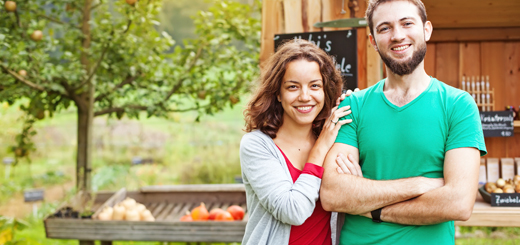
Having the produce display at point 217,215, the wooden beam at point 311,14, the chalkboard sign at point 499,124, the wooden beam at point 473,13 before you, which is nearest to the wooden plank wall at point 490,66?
the wooden beam at point 473,13

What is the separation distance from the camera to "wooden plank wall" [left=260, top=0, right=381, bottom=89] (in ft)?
8.25

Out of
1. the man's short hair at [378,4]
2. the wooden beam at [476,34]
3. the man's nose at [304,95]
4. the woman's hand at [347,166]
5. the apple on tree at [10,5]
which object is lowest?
the woman's hand at [347,166]

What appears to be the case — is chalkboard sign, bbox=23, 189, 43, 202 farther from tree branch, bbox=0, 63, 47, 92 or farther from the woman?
the woman

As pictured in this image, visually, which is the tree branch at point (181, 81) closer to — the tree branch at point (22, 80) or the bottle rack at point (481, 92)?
the tree branch at point (22, 80)

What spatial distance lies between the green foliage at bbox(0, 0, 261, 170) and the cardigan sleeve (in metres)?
2.03

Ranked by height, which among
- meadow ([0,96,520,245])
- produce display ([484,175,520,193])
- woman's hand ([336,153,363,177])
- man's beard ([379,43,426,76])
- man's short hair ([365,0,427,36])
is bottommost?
meadow ([0,96,520,245])

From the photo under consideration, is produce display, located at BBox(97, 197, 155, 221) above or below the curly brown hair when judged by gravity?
below

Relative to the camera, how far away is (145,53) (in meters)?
3.70

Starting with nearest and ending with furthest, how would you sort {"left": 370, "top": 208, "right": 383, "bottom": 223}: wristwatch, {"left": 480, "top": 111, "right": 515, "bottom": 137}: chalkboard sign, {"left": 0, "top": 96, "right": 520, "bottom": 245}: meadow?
{"left": 370, "top": 208, "right": 383, "bottom": 223}: wristwatch, {"left": 480, "top": 111, "right": 515, "bottom": 137}: chalkboard sign, {"left": 0, "top": 96, "right": 520, "bottom": 245}: meadow

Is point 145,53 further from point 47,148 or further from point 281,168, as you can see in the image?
point 47,148

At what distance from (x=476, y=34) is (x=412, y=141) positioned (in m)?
1.90

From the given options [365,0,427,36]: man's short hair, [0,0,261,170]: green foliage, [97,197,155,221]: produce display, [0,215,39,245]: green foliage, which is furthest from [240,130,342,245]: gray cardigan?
[0,0,261,170]: green foliage

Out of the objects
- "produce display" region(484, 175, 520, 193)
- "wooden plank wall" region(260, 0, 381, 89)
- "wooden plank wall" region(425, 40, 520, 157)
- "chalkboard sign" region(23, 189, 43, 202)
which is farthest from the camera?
"chalkboard sign" region(23, 189, 43, 202)

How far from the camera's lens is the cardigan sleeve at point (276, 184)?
1.53 metres
